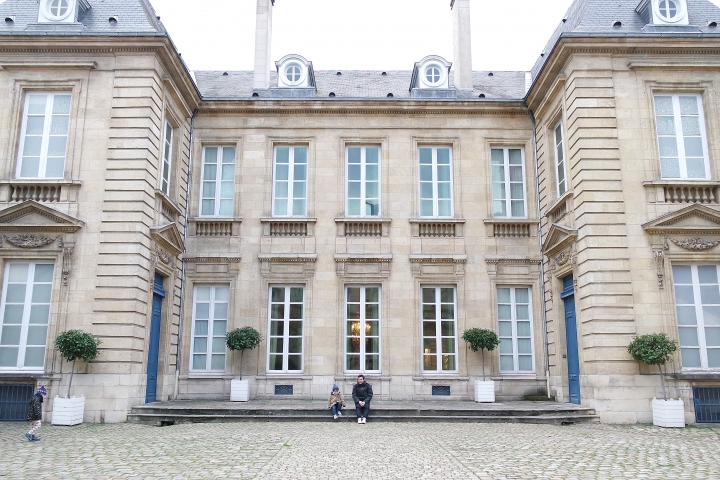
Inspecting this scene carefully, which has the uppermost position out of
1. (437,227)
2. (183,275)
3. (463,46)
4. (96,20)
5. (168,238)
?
(463,46)

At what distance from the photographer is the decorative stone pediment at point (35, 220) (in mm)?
12578

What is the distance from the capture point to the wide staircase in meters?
11.9

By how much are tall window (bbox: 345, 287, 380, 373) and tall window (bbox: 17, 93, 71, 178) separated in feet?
23.2

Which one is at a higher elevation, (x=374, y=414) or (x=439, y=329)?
(x=439, y=329)

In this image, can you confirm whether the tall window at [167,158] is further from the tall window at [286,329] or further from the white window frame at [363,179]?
the white window frame at [363,179]

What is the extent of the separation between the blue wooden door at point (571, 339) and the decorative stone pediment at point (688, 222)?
6.61 feet

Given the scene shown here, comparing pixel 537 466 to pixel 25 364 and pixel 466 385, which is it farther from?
pixel 25 364

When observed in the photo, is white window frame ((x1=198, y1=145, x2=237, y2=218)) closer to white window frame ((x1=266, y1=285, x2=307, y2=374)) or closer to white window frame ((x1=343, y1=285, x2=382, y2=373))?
white window frame ((x1=266, y1=285, x2=307, y2=374))

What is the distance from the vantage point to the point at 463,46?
1742 centimetres

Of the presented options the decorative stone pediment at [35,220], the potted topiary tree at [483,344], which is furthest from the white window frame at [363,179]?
the decorative stone pediment at [35,220]

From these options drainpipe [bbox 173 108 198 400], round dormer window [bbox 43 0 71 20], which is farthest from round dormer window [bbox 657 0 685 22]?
round dormer window [bbox 43 0 71 20]

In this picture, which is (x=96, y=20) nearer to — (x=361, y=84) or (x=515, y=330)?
(x=361, y=84)

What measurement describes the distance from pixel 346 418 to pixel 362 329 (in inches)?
124

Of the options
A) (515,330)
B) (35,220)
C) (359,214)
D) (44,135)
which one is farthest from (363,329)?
(44,135)
